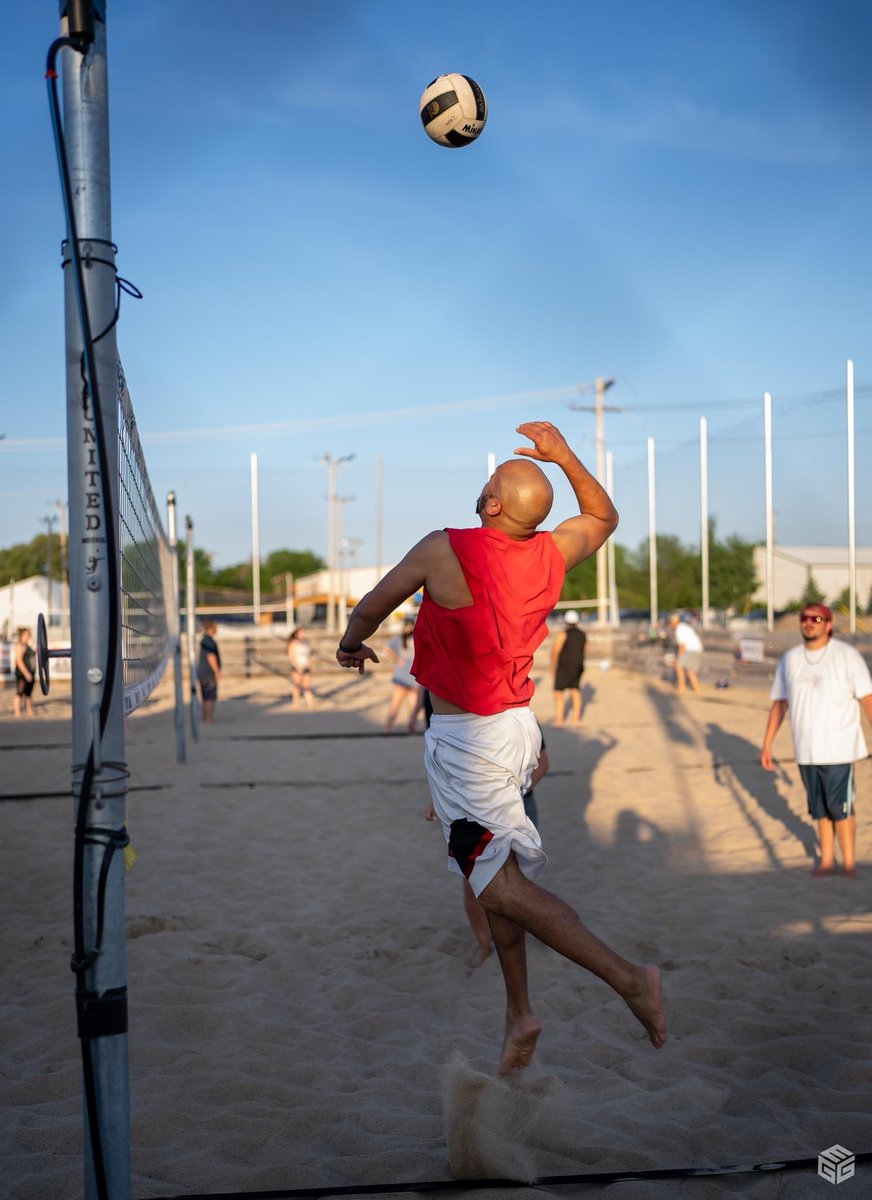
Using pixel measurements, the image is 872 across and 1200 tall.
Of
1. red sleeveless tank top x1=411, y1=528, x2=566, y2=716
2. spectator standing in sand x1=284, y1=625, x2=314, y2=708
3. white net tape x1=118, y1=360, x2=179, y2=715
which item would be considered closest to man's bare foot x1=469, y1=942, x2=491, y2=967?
white net tape x1=118, y1=360, x2=179, y2=715

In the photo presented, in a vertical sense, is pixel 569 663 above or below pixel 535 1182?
above

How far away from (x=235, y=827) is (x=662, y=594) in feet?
171

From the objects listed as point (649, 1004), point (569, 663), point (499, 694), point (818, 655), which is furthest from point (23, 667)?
point (649, 1004)

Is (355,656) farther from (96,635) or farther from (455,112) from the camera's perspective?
(455,112)

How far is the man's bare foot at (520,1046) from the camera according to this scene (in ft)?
Result: 10.6

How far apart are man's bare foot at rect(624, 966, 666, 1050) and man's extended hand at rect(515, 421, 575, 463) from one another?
5.16 feet

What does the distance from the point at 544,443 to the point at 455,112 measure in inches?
64.8

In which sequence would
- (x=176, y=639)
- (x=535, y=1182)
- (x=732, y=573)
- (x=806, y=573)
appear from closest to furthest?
(x=535, y=1182)
(x=176, y=639)
(x=732, y=573)
(x=806, y=573)

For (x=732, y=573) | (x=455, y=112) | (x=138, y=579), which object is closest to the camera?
(x=455, y=112)

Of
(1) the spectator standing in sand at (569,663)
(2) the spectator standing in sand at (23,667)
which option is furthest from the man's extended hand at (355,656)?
(2) the spectator standing in sand at (23,667)

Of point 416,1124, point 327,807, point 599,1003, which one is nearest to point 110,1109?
point 416,1124

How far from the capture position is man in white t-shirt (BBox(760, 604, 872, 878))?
635cm

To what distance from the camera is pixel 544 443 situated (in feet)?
10.8

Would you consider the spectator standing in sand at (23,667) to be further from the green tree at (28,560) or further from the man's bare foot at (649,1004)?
the green tree at (28,560)
